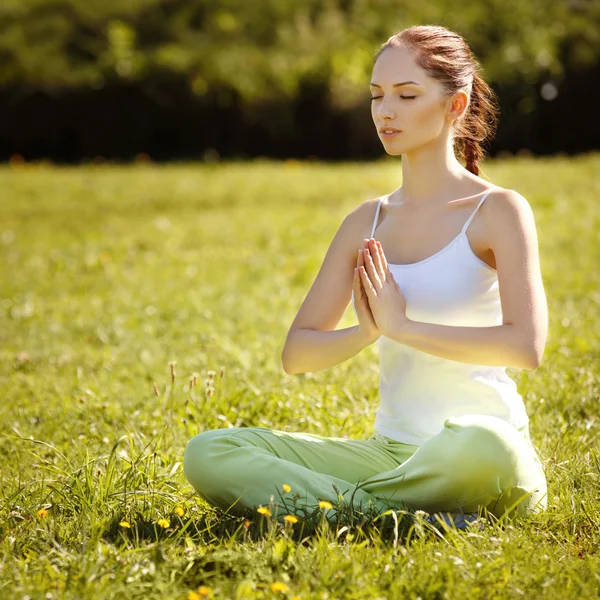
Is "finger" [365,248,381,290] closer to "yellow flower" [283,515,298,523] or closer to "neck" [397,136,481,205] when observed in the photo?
"neck" [397,136,481,205]

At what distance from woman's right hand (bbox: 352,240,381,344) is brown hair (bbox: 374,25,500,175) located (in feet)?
2.02

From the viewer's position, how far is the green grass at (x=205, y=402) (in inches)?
104

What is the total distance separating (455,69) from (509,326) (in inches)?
36.1

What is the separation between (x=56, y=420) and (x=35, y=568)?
1670 millimetres

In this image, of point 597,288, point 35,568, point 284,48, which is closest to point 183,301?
point 597,288

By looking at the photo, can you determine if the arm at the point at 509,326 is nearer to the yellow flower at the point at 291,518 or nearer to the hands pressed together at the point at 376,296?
the hands pressed together at the point at 376,296

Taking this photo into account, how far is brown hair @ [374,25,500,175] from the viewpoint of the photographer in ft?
10.4

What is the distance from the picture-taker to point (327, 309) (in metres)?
3.41

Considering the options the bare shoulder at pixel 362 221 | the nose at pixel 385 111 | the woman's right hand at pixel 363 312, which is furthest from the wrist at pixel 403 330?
the nose at pixel 385 111

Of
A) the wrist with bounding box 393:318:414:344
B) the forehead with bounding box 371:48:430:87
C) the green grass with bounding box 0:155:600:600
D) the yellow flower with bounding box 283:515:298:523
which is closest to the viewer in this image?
the green grass with bounding box 0:155:600:600

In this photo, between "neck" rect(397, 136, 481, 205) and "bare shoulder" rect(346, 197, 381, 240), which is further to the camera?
"bare shoulder" rect(346, 197, 381, 240)

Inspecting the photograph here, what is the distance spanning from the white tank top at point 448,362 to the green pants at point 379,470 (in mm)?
107

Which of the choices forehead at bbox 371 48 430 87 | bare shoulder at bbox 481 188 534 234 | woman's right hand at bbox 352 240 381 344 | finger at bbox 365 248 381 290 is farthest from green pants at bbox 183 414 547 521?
forehead at bbox 371 48 430 87

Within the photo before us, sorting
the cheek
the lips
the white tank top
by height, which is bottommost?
the white tank top
